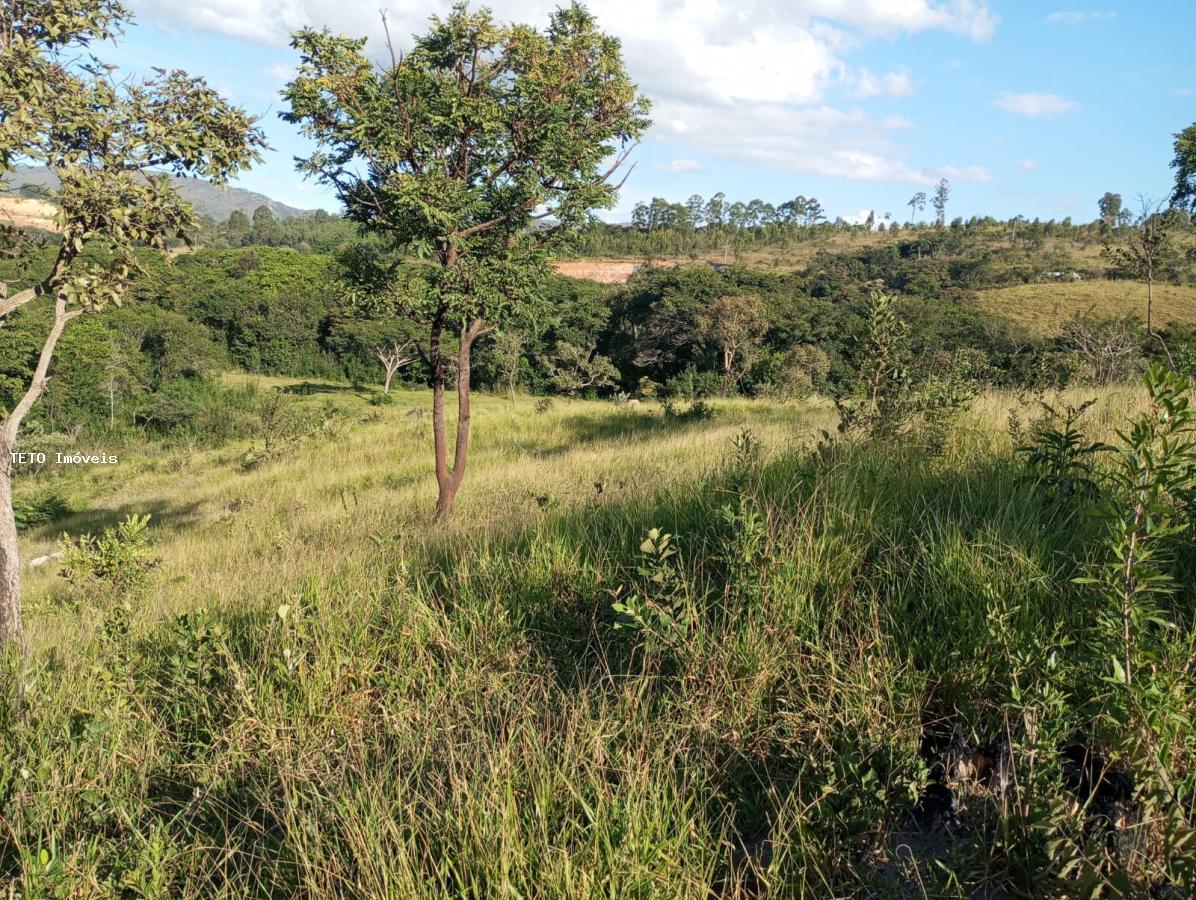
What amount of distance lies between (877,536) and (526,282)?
6783mm

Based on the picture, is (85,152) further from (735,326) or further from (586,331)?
(586,331)

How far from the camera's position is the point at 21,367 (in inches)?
1437

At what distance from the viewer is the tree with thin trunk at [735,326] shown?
4644 cm

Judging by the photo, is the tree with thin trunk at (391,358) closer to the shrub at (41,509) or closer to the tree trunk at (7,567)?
the shrub at (41,509)

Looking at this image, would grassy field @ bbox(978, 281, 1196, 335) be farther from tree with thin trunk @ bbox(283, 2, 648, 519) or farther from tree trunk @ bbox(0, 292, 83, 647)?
tree trunk @ bbox(0, 292, 83, 647)

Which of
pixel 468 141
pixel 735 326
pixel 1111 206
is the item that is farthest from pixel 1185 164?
pixel 1111 206

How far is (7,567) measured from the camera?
4566 millimetres

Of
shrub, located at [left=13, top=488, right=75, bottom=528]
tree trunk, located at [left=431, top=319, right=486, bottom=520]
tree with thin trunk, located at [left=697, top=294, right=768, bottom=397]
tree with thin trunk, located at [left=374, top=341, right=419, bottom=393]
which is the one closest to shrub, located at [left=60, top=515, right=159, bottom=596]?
tree trunk, located at [left=431, top=319, right=486, bottom=520]

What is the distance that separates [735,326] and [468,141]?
128 ft

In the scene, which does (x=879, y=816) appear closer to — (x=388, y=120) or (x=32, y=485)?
(x=388, y=120)

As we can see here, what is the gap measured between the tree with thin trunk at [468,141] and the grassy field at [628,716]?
5.39 meters

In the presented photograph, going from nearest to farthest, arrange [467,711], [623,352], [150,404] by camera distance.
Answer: [467,711]
[150,404]
[623,352]

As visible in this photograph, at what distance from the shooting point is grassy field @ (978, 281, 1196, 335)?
45438 mm

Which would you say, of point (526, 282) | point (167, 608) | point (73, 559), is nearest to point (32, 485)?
point (73, 559)
